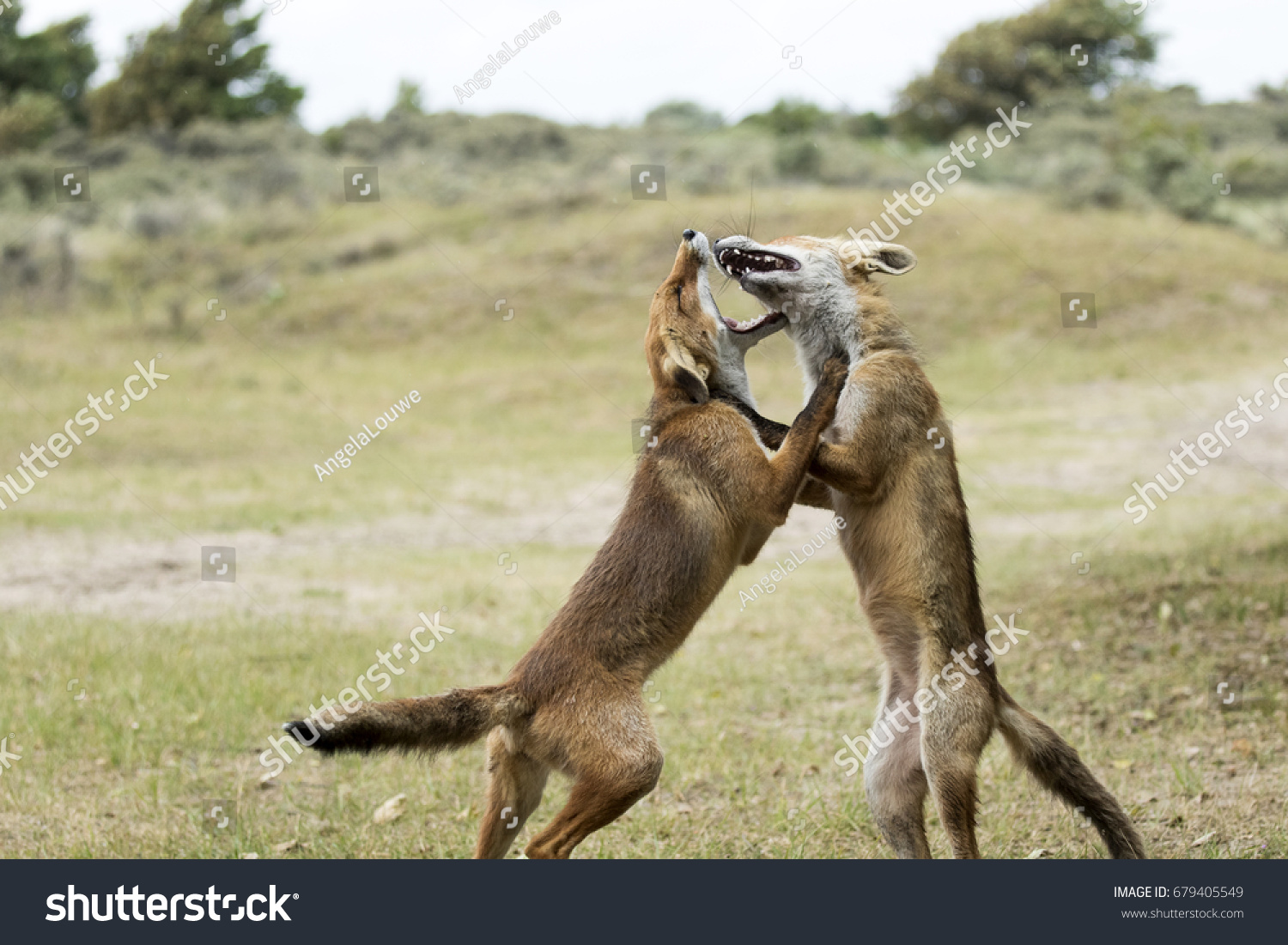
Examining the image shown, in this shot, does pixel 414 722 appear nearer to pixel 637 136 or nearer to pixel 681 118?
pixel 637 136

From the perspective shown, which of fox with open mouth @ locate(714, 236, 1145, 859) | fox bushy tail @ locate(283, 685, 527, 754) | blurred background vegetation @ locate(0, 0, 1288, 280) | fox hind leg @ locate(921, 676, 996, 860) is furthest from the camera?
blurred background vegetation @ locate(0, 0, 1288, 280)

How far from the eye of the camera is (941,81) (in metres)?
49.2

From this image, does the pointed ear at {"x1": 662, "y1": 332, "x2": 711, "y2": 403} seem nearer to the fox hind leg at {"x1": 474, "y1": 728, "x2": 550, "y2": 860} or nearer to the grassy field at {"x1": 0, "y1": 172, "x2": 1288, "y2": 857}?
the grassy field at {"x1": 0, "y1": 172, "x2": 1288, "y2": 857}

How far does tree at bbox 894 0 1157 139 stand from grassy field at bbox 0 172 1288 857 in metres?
14.2

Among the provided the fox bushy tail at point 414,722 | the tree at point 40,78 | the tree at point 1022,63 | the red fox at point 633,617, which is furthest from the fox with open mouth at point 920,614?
the tree at point 1022,63

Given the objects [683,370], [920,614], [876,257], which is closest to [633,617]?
[683,370]

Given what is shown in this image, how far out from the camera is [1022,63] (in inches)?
1879

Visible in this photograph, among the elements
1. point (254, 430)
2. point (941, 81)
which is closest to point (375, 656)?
point (254, 430)

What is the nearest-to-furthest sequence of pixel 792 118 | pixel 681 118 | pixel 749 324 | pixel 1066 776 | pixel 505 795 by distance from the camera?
pixel 505 795 → pixel 1066 776 → pixel 749 324 → pixel 792 118 → pixel 681 118

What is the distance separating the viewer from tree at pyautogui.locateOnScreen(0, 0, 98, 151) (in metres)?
39.3

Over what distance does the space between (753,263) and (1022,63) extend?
46706mm

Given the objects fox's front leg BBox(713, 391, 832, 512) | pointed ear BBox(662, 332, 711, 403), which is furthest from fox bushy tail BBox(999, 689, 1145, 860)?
pointed ear BBox(662, 332, 711, 403)

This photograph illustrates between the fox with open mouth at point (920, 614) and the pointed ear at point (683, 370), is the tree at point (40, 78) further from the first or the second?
the fox with open mouth at point (920, 614)

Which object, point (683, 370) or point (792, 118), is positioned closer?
point (683, 370)
